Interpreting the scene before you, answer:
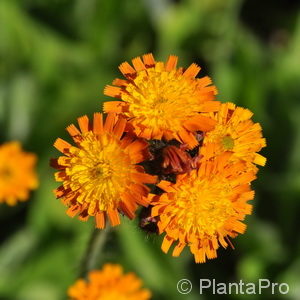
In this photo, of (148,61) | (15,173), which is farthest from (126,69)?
(15,173)

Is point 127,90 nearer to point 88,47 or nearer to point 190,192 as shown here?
point 190,192

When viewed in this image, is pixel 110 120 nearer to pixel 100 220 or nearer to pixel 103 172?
pixel 103 172

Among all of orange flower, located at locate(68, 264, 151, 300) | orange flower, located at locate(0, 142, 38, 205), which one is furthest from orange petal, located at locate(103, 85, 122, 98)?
orange flower, located at locate(0, 142, 38, 205)

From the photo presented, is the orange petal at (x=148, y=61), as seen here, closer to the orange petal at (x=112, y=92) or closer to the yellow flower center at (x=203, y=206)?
the orange petal at (x=112, y=92)

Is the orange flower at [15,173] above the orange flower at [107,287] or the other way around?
above

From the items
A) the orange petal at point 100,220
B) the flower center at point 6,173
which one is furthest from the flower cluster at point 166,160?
the flower center at point 6,173
